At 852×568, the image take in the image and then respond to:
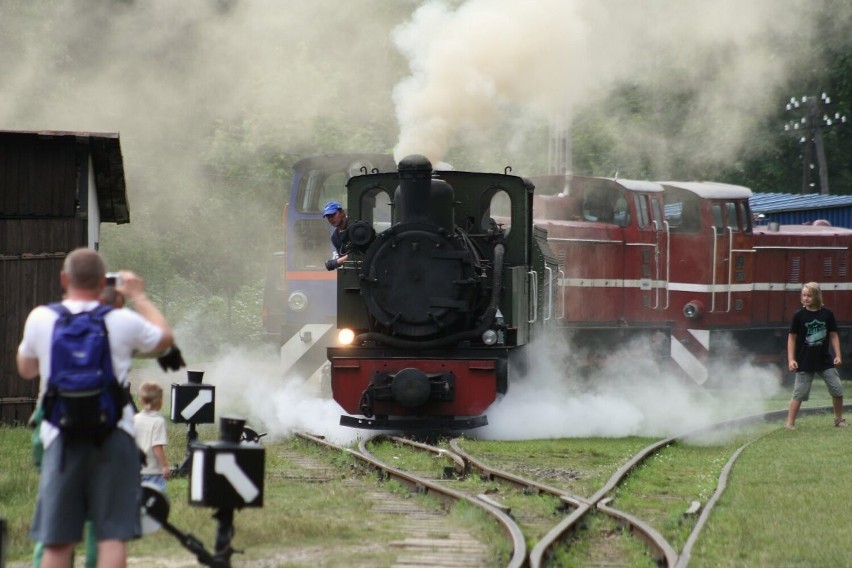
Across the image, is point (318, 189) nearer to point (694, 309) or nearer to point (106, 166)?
point (106, 166)

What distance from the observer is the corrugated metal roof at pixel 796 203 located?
3017 cm

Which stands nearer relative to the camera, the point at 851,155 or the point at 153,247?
the point at 153,247

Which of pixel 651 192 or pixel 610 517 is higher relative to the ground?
pixel 651 192

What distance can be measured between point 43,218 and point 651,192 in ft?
32.5

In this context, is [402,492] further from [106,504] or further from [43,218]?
[43,218]

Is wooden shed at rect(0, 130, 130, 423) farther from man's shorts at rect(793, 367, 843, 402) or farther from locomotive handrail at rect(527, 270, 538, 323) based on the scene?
man's shorts at rect(793, 367, 843, 402)

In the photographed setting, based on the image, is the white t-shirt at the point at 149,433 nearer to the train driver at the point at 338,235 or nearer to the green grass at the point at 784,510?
the green grass at the point at 784,510

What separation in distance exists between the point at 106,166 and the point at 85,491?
409 inches

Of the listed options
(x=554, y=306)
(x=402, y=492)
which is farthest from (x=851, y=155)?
(x=402, y=492)

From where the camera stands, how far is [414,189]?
12.3 meters

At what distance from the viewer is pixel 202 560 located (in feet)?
18.0

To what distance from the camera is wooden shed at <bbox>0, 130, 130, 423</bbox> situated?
44.0ft

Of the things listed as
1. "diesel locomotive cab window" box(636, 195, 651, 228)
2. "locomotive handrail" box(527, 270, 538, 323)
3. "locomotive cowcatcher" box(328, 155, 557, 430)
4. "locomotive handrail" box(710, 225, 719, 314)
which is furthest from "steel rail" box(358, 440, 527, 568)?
"locomotive handrail" box(710, 225, 719, 314)

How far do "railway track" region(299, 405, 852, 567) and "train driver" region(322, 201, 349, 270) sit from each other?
1.71 m
